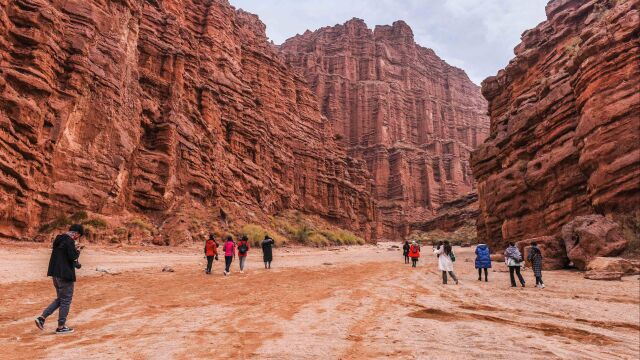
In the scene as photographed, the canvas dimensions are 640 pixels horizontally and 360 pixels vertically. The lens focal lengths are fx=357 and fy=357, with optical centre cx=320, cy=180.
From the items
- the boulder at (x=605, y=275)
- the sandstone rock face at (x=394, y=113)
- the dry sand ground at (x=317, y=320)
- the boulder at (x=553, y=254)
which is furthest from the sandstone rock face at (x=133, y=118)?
the sandstone rock face at (x=394, y=113)

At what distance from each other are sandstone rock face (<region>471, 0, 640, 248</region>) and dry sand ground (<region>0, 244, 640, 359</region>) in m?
7.73

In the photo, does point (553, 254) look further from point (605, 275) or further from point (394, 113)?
point (394, 113)

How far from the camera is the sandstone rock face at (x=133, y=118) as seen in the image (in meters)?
21.4

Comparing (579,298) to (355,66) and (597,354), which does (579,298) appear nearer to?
(597,354)

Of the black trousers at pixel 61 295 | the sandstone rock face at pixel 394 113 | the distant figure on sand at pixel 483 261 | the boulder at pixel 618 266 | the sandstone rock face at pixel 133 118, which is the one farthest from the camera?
the sandstone rock face at pixel 394 113

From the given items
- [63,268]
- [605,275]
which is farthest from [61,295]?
[605,275]

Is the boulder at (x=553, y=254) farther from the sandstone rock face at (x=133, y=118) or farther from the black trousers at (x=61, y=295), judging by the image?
the sandstone rock face at (x=133, y=118)

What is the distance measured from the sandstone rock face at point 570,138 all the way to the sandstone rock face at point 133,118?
26.5 m

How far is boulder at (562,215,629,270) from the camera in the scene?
51.2ft

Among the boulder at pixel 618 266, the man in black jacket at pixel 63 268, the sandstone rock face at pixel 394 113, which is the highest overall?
the sandstone rock face at pixel 394 113

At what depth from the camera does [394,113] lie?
468 ft

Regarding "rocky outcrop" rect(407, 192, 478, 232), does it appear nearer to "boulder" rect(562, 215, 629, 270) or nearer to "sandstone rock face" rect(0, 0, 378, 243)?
"sandstone rock face" rect(0, 0, 378, 243)

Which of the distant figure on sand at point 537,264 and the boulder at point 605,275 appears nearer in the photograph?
the distant figure on sand at point 537,264

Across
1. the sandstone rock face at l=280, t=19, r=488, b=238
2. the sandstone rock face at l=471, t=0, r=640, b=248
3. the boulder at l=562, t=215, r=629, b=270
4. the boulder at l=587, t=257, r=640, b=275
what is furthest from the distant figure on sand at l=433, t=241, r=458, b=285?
the sandstone rock face at l=280, t=19, r=488, b=238
